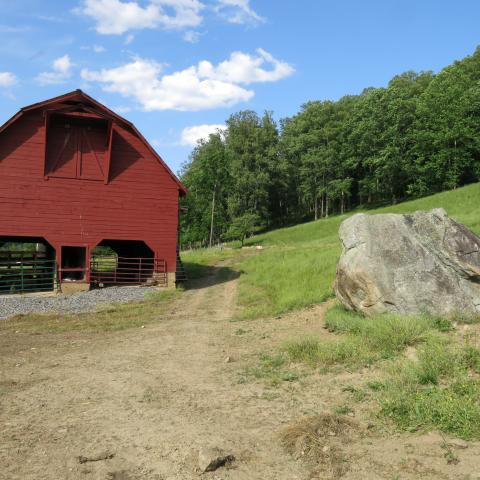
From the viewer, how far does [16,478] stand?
215 inches

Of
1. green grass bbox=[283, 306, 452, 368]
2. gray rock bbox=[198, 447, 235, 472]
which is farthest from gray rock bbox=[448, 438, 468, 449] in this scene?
green grass bbox=[283, 306, 452, 368]

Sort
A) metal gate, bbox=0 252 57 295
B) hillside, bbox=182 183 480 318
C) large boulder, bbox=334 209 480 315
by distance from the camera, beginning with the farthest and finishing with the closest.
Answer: metal gate, bbox=0 252 57 295
hillside, bbox=182 183 480 318
large boulder, bbox=334 209 480 315

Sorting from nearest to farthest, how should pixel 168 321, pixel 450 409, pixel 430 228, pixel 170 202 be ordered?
1. pixel 450 409
2. pixel 430 228
3. pixel 168 321
4. pixel 170 202

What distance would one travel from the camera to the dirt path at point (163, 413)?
556cm

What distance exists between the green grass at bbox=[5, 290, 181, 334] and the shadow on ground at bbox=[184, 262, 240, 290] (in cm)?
658

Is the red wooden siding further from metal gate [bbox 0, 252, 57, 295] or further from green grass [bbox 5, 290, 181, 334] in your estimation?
green grass [bbox 5, 290, 181, 334]

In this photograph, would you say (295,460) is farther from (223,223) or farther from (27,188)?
(223,223)

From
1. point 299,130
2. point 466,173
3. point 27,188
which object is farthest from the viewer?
point 299,130

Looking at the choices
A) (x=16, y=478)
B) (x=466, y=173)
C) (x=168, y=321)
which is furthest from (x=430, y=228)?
(x=466, y=173)

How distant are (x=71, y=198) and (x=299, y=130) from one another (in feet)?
194

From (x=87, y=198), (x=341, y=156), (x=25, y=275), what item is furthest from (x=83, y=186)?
(x=341, y=156)

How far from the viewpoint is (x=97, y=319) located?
56.5ft

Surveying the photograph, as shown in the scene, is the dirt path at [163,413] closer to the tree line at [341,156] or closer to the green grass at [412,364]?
the green grass at [412,364]

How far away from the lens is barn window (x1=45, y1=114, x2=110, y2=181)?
24.5 m
